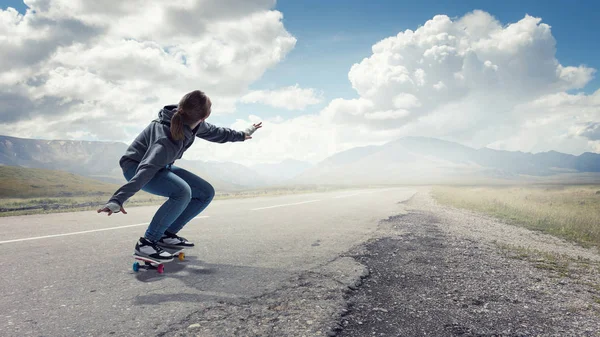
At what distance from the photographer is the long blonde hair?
3.25 metres

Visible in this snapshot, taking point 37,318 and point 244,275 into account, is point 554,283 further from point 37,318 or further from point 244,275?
point 37,318

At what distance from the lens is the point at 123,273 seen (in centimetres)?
316

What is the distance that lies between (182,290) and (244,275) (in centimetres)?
61

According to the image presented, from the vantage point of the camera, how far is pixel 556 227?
8.23 metres

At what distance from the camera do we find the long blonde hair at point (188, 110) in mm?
3254

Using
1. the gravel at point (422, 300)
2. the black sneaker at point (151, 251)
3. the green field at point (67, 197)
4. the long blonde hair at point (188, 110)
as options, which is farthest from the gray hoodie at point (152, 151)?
the green field at point (67, 197)

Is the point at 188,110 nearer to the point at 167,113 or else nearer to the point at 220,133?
the point at 167,113

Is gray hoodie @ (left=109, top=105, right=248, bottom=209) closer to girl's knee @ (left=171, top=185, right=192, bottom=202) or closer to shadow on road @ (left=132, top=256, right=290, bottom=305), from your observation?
girl's knee @ (left=171, top=185, right=192, bottom=202)

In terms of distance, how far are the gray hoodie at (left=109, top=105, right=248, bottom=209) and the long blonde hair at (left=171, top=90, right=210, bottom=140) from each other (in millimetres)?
115

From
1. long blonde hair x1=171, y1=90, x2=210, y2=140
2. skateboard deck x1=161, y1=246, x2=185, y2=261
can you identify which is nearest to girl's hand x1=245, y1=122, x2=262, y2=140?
long blonde hair x1=171, y1=90, x2=210, y2=140

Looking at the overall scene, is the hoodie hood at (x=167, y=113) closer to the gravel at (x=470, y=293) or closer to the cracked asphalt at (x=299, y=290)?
the cracked asphalt at (x=299, y=290)

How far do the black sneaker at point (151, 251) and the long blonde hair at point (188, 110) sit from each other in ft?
3.80

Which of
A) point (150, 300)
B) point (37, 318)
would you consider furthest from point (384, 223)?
point (37, 318)

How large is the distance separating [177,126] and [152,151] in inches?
13.6
